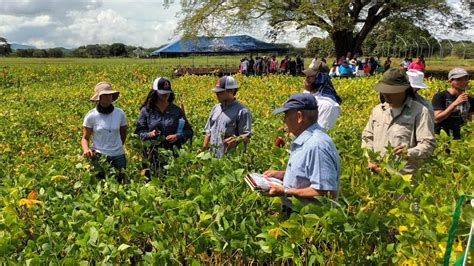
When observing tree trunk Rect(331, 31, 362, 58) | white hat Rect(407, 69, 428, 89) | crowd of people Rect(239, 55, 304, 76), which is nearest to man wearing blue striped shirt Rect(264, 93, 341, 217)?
white hat Rect(407, 69, 428, 89)

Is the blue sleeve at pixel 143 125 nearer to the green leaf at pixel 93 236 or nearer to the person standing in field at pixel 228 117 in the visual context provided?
the person standing in field at pixel 228 117

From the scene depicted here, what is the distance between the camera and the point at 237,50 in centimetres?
3125

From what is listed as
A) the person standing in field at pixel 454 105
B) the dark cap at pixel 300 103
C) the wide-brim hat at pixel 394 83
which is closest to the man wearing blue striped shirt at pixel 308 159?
the dark cap at pixel 300 103

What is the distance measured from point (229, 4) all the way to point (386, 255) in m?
27.0

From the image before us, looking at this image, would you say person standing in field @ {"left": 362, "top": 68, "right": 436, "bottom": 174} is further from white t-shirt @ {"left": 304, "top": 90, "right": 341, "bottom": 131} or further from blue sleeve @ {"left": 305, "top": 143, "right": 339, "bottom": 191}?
blue sleeve @ {"left": 305, "top": 143, "right": 339, "bottom": 191}

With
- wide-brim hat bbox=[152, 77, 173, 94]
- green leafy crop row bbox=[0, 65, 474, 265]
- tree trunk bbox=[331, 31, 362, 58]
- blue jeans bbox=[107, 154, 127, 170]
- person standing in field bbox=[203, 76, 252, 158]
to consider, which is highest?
tree trunk bbox=[331, 31, 362, 58]

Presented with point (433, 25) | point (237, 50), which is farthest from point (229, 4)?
point (433, 25)

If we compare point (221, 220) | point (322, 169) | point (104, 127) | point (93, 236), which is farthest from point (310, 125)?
point (104, 127)

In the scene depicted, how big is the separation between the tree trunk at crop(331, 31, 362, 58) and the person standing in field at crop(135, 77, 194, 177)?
2521cm

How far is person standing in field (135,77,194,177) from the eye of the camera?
485 cm

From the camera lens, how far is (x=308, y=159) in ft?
9.04

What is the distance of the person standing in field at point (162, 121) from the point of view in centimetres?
485

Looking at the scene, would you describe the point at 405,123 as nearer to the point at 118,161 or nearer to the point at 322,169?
the point at 322,169

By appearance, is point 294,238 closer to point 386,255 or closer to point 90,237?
point 386,255
